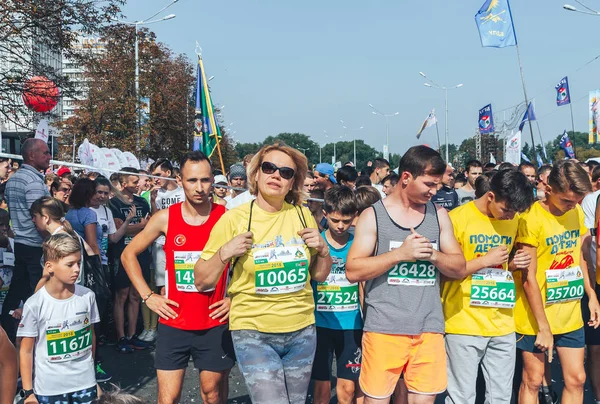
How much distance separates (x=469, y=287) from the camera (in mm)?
4219

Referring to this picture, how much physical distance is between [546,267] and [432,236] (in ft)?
4.16

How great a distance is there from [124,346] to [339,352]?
3528 mm

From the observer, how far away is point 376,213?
12.6 feet

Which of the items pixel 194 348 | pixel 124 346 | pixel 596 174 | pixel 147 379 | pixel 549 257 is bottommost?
pixel 147 379

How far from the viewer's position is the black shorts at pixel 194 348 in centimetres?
412

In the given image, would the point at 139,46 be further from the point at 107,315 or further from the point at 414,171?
the point at 414,171

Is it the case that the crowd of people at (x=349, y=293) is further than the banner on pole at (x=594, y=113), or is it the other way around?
the banner on pole at (x=594, y=113)

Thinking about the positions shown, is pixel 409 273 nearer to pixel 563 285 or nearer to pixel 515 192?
pixel 515 192

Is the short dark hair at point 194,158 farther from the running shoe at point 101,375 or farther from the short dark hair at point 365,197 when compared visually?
the running shoe at point 101,375

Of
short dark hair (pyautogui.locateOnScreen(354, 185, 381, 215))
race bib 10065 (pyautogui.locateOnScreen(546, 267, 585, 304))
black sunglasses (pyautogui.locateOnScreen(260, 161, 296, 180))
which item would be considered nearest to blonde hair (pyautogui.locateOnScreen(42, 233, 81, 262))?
black sunglasses (pyautogui.locateOnScreen(260, 161, 296, 180))

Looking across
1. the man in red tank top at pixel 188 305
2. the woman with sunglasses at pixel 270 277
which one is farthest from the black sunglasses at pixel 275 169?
the man in red tank top at pixel 188 305

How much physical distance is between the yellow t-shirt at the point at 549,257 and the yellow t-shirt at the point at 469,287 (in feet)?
0.74

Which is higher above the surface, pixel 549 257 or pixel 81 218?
pixel 81 218

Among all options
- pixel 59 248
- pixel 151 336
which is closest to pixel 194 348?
pixel 59 248
